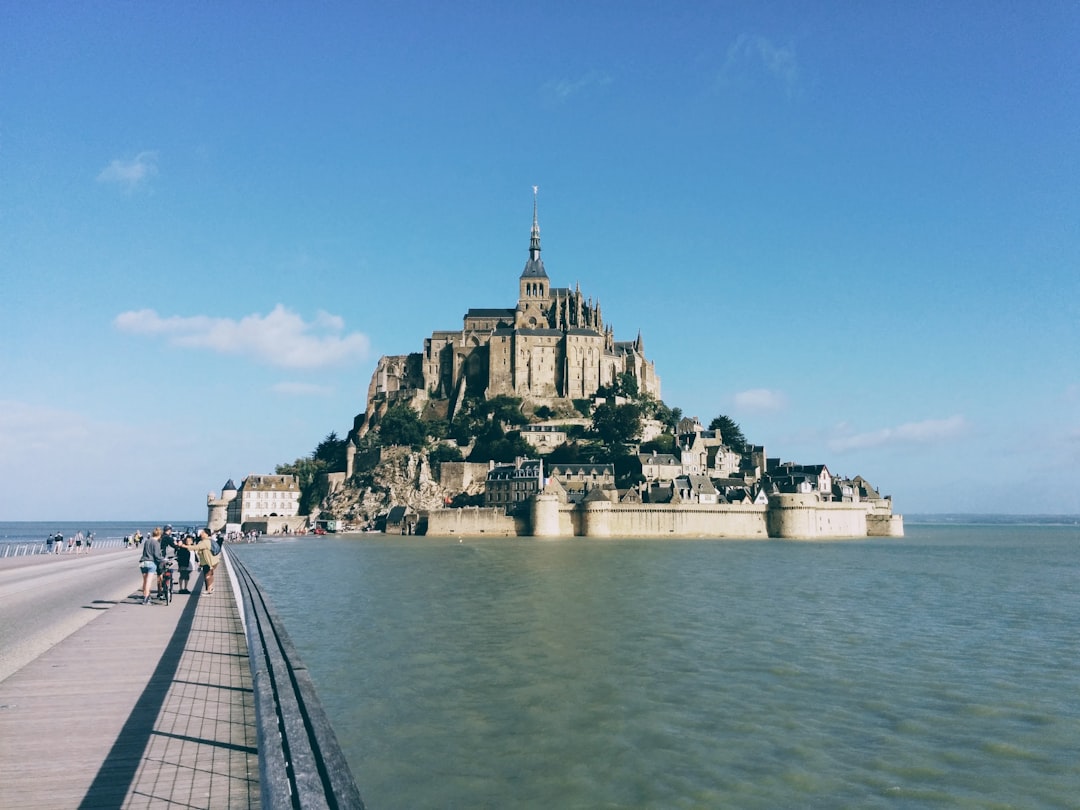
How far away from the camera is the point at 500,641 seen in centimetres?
1916

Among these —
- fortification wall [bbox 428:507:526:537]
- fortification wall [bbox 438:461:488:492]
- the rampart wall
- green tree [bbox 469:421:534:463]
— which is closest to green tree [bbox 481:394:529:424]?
green tree [bbox 469:421:534:463]

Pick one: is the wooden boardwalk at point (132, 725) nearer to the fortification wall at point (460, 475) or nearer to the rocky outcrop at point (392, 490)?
the fortification wall at point (460, 475)

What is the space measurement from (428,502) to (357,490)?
372 inches

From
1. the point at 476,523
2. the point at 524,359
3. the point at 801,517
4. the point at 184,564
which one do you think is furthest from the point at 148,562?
the point at 524,359

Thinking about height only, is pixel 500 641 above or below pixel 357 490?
below

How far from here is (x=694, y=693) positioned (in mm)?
14164

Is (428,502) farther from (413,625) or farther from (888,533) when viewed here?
(413,625)

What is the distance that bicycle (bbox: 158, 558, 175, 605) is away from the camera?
1688 centimetres

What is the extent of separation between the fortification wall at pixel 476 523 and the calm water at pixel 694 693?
1472 inches

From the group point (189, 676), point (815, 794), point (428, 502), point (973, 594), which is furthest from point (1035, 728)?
point (428, 502)

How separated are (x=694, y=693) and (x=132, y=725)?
9.28 m

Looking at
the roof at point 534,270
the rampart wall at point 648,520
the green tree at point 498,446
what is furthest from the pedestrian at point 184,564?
the roof at point 534,270

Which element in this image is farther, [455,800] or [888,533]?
[888,533]

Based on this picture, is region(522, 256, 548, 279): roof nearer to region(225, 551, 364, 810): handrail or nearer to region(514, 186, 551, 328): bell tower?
region(514, 186, 551, 328): bell tower
